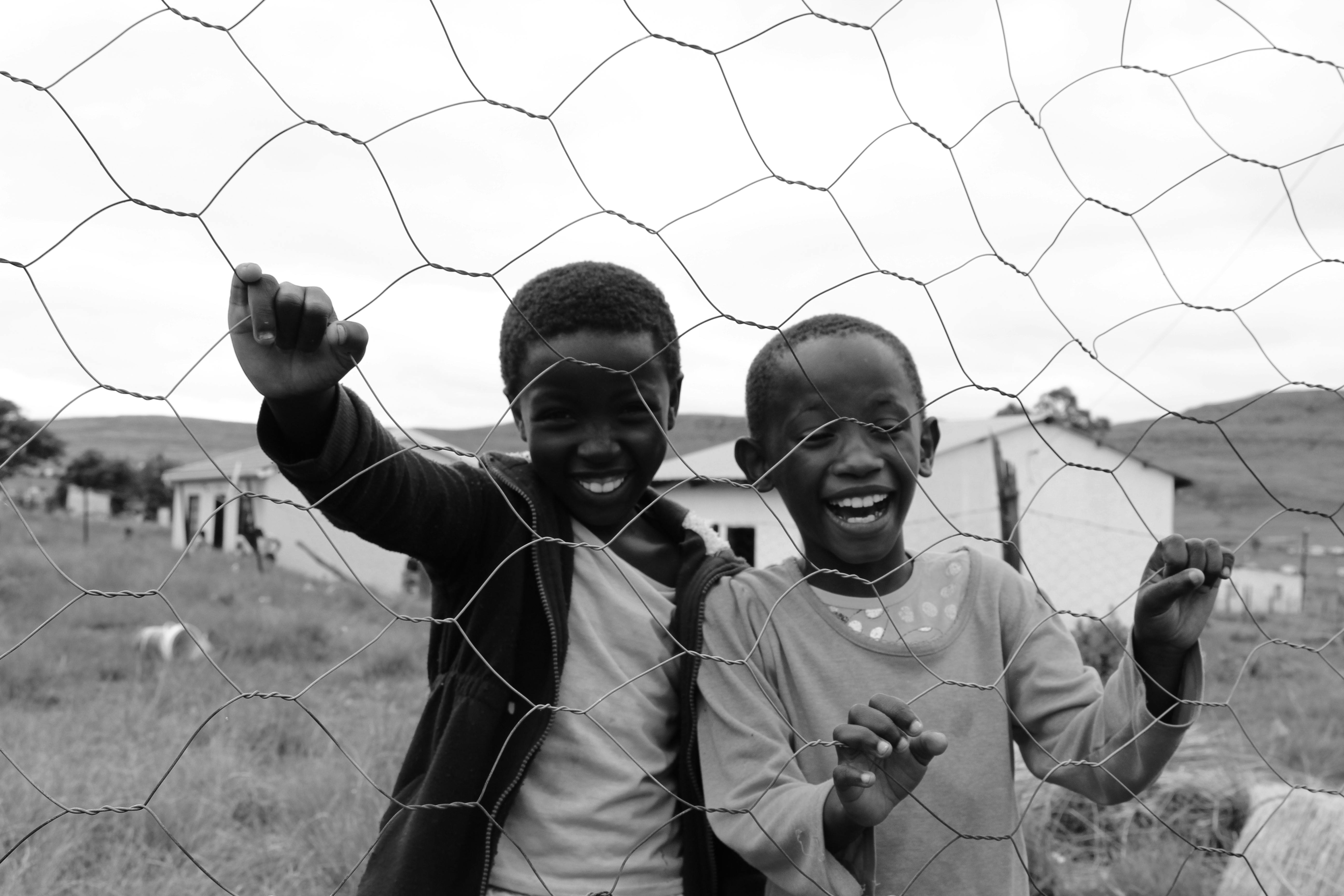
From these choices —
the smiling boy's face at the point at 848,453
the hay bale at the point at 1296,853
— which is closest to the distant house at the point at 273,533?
the hay bale at the point at 1296,853

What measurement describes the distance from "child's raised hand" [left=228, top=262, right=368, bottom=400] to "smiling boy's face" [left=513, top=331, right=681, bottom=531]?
0.25m

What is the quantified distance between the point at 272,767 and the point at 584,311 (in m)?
1.83

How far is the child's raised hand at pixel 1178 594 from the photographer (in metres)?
0.87

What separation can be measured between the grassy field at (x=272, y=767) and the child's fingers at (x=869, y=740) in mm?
368

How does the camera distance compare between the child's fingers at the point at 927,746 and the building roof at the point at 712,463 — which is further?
the building roof at the point at 712,463

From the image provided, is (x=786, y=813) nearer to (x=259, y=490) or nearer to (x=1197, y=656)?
(x=1197, y=656)

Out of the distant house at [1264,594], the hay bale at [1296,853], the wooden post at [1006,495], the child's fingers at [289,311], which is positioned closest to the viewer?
the child's fingers at [289,311]

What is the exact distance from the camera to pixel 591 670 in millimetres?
1027

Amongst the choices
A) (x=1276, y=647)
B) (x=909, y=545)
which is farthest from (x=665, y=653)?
(x=909, y=545)

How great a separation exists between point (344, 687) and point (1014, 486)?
9.47 ft

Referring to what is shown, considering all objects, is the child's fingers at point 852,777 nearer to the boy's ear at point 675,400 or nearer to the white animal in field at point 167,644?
the boy's ear at point 675,400

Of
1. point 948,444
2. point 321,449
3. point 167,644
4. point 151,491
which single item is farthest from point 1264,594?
point 151,491

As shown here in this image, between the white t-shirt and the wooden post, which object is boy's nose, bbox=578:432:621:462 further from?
the wooden post

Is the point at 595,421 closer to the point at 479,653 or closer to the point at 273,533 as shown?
the point at 479,653
